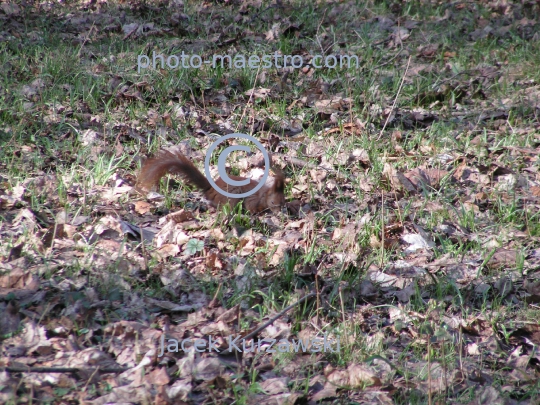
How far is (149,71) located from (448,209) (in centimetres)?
260

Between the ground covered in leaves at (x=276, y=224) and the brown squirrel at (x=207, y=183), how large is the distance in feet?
0.43

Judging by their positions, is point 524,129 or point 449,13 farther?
point 449,13

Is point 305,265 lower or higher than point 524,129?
lower

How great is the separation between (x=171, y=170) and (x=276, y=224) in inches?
26.6

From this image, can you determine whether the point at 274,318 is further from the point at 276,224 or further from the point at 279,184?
the point at 279,184

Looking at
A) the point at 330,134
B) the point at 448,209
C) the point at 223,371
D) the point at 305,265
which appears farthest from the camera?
the point at 330,134

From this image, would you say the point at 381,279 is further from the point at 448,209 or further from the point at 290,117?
the point at 290,117

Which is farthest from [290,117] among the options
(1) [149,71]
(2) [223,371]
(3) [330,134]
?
(2) [223,371]

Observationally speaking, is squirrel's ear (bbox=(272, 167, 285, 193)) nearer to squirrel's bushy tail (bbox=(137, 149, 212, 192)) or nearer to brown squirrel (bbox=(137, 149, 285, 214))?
brown squirrel (bbox=(137, 149, 285, 214))

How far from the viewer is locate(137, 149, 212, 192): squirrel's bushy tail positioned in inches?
128

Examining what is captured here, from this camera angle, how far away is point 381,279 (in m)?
2.94

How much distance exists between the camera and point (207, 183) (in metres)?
3.36

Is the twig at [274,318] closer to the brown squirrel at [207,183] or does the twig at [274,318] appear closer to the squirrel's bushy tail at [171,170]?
the brown squirrel at [207,183]

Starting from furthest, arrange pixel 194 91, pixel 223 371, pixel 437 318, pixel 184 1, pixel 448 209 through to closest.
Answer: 1. pixel 184 1
2. pixel 194 91
3. pixel 448 209
4. pixel 437 318
5. pixel 223 371
